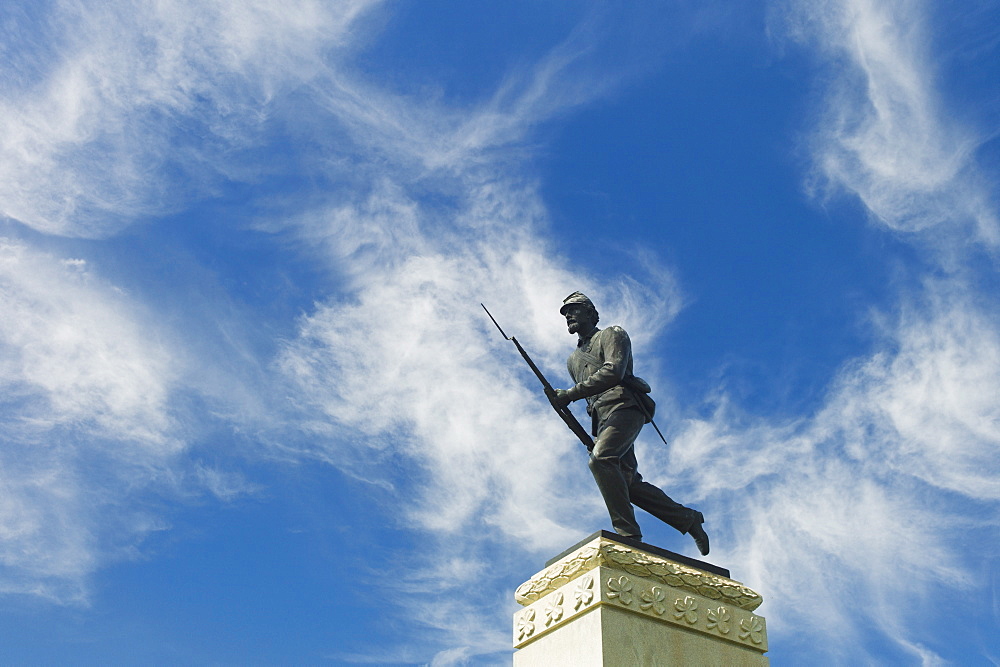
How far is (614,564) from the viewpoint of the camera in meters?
9.18

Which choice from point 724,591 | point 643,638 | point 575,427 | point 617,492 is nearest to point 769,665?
point 724,591

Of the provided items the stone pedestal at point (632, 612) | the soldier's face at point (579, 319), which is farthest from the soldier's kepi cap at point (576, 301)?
the stone pedestal at point (632, 612)

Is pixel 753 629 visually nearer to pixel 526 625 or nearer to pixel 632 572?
pixel 632 572

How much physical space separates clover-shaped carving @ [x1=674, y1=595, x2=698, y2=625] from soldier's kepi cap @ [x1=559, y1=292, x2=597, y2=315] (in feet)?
12.3

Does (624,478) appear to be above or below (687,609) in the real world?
above

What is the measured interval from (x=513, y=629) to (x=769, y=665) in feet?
8.27

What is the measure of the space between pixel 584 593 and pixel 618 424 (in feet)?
7.21

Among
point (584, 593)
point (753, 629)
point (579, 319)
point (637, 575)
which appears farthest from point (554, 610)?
point (579, 319)

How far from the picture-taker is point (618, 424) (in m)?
10.6

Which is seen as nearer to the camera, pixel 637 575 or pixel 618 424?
pixel 637 575

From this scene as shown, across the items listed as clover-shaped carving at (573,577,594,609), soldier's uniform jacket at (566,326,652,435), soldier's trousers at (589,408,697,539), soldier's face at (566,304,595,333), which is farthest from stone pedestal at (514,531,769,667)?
soldier's face at (566,304,595,333)

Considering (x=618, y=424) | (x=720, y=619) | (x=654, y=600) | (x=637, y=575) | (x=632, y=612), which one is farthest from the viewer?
(x=618, y=424)

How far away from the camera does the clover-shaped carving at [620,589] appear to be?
8898 millimetres

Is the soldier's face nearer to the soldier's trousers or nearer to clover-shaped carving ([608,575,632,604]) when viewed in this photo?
the soldier's trousers
